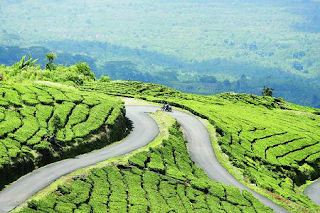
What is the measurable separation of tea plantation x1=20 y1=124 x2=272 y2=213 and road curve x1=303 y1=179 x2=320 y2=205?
20.2m

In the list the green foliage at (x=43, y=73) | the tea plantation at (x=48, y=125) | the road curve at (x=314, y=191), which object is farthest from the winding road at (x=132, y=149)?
the green foliage at (x=43, y=73)

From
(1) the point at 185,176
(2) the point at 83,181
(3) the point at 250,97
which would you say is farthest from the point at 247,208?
(3) the point at 250,97

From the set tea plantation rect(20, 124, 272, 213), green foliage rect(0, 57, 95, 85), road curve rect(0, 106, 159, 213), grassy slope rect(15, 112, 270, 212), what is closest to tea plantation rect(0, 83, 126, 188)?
road curve rect(0, 106, 159, 213)

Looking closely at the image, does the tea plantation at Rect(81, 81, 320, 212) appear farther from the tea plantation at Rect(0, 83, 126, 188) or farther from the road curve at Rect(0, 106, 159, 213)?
the tea plantation at Rect(0, 83, 126, 188)

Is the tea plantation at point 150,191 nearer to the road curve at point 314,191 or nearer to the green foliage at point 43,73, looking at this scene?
the road curve at point 314,191

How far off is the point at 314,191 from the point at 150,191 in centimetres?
3646

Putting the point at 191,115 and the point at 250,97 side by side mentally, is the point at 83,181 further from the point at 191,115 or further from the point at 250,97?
the point at 250,97

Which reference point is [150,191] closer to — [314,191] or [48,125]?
[48,125]

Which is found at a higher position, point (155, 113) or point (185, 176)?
point (155, 113)

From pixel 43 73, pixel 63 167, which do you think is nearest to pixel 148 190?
pixel 63 167

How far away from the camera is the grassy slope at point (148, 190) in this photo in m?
34.4

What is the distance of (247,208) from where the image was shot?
43875mm

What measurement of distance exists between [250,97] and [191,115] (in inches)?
2118

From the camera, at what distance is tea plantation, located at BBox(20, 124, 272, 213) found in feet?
112
